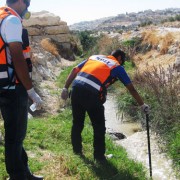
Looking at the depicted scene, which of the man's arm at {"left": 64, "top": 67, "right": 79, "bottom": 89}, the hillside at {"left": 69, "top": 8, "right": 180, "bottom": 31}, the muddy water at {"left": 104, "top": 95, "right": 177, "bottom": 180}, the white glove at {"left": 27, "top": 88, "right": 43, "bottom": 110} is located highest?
the white glove at {"left": 27, "top": 88, "right": 43, "bottom": 110}

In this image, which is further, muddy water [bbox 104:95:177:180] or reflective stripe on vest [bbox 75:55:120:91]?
muddy water [bbox 104:95:177:180]

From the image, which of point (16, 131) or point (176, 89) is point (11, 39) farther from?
point (176, 89)

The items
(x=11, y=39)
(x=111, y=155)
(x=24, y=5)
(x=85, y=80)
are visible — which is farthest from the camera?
(x=111, y=155)

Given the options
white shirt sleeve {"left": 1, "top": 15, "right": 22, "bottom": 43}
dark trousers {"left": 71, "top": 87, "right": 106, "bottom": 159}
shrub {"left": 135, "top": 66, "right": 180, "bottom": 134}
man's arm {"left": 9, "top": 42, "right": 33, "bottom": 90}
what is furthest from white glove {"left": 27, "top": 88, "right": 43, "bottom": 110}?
shrub {"left": 135, "top": 66, "right": 180, "bottom": 134}

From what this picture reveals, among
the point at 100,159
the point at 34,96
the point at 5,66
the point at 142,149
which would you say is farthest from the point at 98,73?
the point at 142,149

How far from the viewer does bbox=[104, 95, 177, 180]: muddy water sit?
225 inches

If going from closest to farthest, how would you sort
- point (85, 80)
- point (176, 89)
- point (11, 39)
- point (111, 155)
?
point (11, 39)
point (85, 80)
point (111, 155)
point (176, 89)

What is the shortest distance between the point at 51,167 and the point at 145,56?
12.0 meters

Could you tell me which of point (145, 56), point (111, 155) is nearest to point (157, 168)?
point (111, 155)

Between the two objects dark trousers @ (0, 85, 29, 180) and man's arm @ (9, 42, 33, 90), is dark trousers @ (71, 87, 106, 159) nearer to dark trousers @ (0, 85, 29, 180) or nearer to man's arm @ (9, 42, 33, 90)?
dark trousers @ (0, 85, 29, 180)

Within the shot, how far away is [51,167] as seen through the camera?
187 inches

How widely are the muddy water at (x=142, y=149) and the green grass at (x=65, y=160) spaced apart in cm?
38

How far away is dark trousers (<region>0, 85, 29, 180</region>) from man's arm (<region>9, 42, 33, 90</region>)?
18 cm

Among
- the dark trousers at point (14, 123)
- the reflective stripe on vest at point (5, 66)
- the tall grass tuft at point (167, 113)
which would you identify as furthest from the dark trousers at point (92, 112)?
the reflective stripe on vest at point (5, 66)
